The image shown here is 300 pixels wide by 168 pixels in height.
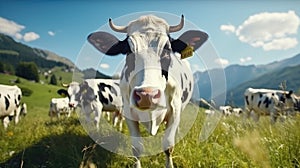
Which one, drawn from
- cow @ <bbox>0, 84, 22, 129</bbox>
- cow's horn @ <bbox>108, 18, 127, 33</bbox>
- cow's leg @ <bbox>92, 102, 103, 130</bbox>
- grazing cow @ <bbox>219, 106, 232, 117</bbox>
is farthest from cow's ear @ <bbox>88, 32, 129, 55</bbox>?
cow @ <bbox>0, 84, 22, 129</bbox>

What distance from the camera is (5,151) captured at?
545 cm

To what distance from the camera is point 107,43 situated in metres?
4.24

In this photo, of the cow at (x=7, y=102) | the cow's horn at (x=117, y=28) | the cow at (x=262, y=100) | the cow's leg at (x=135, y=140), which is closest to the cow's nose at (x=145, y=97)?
the cow's leg at (x=135, y=140)

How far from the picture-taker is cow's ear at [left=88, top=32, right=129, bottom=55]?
409cm

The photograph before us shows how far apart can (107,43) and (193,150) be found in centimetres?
187

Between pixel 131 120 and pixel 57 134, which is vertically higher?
pixel 131 120

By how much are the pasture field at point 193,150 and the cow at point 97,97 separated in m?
3.12

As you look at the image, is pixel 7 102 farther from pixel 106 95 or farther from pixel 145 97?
pixel 145 97

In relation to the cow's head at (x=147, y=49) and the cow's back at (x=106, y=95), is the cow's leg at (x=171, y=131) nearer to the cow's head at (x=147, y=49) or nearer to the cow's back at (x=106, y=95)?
the cow's head at (x=147, y=49)

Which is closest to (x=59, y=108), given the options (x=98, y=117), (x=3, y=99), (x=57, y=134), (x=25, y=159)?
(x=3, y=99)

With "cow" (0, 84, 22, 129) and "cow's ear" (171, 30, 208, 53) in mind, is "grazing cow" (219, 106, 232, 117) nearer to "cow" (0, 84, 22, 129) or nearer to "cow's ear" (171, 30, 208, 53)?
"cow's ear" (171, 30, 208, 53)

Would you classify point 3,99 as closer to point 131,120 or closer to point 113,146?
point 113,146

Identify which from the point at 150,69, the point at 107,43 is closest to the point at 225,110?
the point at 107,43

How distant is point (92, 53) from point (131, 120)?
42.5 inches
